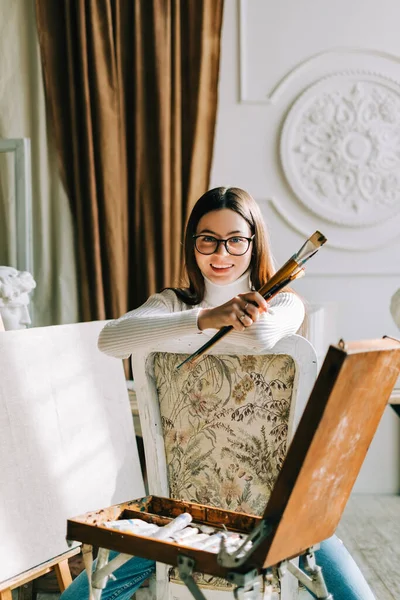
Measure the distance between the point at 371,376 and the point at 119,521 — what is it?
1.59ft

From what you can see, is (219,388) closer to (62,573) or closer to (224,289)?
(224,289)

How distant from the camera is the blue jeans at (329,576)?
1.44 metres

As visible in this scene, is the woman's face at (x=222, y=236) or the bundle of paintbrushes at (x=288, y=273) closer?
the bundle of paintbrushes at (x=288, y=273)

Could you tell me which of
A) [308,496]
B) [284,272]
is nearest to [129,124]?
[284,272]

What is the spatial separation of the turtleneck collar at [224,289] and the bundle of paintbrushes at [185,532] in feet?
1.75

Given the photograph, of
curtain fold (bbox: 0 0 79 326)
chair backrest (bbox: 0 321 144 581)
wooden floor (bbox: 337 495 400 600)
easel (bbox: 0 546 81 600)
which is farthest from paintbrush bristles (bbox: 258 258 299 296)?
curtain fold (bbox: 0 0 79 326)

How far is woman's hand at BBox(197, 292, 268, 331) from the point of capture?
4.06ft

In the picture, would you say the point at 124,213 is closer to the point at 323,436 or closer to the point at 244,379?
the point at 244,379

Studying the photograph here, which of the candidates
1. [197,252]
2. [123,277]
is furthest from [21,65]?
[197,252]

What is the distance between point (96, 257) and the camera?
3139 millimetres

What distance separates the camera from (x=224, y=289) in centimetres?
158

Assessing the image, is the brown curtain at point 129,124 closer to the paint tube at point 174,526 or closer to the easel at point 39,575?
the easel at point 39,575

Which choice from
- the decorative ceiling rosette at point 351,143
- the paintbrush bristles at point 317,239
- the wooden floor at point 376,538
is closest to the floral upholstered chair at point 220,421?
the paintbrush bristles at point 317,239

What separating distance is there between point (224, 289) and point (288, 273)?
48 centimetres
